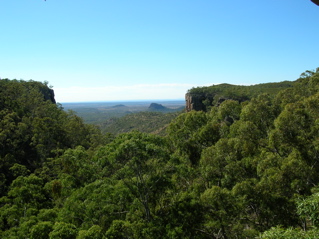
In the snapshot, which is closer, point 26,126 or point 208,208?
point 208,208

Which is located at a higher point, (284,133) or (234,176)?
(284,133)

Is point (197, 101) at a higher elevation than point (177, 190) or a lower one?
higher

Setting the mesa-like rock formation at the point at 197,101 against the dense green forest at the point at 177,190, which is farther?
the mesa-like rock formation at the point at 197,101

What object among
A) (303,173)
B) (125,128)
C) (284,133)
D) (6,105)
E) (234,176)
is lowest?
(125,128)

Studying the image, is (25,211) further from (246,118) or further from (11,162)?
(11,162)

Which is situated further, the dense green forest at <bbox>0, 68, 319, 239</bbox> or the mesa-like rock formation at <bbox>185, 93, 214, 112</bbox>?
the mesa-like rock formation at <bbox>185, 93, 214, 112</bbox>

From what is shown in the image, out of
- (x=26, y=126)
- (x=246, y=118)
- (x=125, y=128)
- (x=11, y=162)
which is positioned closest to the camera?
(x=246, y=118)

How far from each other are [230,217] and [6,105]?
4145 cm

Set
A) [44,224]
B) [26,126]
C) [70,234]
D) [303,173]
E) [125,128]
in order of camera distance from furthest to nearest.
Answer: [125,128], [26,126], [303,173], [44,224], [70,234]

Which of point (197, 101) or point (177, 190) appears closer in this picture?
point (177, 190)

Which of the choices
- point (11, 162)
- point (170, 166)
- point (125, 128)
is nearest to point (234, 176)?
point (170, 166)

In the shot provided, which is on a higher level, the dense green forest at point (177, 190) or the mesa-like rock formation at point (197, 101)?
the mesa-like rock formation at point (197, 101)

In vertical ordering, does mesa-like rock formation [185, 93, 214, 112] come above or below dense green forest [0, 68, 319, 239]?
above

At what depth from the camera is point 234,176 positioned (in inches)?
573
